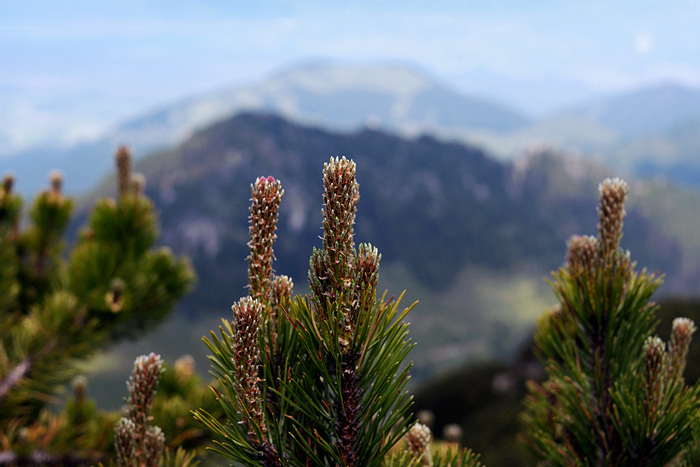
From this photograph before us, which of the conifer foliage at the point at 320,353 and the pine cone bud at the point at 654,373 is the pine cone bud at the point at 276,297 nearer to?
the conifer foliage at the point at 320,353

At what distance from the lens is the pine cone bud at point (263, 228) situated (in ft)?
6.55

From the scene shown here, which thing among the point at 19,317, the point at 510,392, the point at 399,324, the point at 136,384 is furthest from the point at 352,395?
the point at 510,392

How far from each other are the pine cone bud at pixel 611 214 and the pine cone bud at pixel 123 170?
5.29 meters

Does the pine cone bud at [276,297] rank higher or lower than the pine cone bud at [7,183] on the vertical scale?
lower

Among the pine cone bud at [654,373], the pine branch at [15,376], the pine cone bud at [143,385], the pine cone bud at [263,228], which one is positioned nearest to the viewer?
the pine cone bud at [263,228]

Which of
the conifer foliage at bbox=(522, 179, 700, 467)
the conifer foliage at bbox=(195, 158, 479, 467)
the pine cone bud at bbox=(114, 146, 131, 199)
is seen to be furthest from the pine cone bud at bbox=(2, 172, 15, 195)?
the conifer foliage at bbox=(522, 179, 700, 467)

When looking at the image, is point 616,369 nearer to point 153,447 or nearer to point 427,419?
point 427,419

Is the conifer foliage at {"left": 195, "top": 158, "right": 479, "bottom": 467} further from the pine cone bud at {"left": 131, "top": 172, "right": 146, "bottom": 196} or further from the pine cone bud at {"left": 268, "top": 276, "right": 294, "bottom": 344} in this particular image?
the pine cone bud at {"left": 131, "top": 172, "right": 146, "bottom": 196}

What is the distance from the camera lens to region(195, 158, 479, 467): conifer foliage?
190 centimetres

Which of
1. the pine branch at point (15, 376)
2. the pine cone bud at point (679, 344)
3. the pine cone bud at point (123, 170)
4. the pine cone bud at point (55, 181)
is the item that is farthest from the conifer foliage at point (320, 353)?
the pine cone bud at point (55, 181)

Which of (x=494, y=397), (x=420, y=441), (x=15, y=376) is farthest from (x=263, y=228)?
(x=494, y=397)

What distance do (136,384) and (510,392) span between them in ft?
231

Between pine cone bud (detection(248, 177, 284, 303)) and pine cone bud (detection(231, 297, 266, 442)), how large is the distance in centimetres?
17

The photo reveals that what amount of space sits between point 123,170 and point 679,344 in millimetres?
6032
